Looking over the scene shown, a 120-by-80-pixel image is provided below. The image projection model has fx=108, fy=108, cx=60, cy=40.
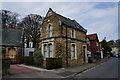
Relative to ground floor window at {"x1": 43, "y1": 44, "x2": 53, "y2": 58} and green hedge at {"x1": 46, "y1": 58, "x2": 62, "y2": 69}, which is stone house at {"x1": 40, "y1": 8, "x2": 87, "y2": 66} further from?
green hedge at {"x1": 46, "y1": 58, "x2": 62, "y2": 69}

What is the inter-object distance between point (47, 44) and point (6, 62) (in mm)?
7038

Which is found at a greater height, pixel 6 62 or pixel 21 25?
pixel 21 25

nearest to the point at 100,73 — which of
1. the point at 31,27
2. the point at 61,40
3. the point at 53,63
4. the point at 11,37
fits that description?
the point at 53,63

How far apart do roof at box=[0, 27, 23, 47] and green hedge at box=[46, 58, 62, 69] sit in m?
11.3

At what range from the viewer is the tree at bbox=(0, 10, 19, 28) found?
2702cm

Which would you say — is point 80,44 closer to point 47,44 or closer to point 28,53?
point 47,44

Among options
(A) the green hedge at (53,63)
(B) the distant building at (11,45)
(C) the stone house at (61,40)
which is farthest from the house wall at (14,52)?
(A) the green hedge at (53,63)

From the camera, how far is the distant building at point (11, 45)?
64.1 ft

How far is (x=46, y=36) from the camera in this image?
15.6m

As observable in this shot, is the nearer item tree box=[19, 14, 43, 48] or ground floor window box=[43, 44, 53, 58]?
ground floor window box=[43, 44, 53, 58]

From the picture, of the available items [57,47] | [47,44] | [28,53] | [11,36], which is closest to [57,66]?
[57,47]

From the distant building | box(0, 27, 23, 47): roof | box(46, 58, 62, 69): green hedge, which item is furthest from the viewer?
box(0, 27, 23, 47): roof

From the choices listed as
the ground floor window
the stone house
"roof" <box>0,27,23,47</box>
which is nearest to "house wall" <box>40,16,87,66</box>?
the stone house

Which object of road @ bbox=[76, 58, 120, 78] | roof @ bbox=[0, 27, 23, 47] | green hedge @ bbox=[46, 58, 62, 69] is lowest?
road @ bbox=[76, 58, 120, 78]
